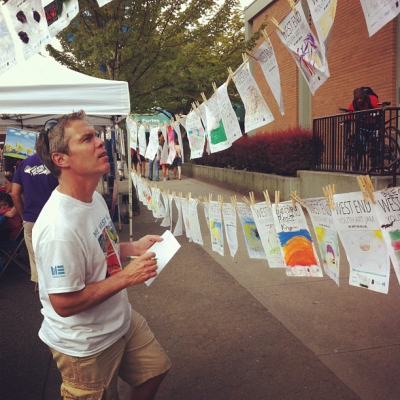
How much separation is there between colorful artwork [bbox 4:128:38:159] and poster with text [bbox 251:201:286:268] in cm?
565

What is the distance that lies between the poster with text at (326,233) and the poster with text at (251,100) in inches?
31.2

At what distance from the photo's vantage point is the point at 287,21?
2768 millimetres

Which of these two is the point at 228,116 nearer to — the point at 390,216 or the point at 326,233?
the point at 326,233

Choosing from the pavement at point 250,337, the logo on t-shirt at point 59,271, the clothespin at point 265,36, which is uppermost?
the clothespin at point 265,36

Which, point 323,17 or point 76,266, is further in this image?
point 323,17

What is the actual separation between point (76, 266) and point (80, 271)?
0.03 metres

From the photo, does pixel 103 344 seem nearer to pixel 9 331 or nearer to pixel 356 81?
pixel 9 331

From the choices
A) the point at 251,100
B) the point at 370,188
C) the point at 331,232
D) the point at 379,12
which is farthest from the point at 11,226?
the point at 379,12

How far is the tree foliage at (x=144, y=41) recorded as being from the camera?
10.1m

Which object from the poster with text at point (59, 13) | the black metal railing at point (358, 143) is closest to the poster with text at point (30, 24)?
the poster with text at point (59, 13)

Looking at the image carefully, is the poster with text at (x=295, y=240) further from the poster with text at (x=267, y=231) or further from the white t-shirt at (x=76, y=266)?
the white t-shirt at (x=76, y=266)

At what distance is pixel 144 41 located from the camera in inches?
407

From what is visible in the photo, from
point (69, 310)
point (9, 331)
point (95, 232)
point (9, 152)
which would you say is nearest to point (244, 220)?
point (95, 232)

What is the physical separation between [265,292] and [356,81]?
25.9 feet
